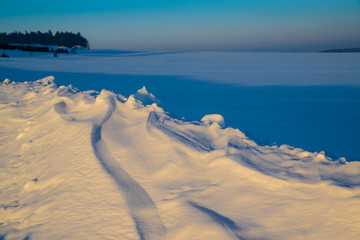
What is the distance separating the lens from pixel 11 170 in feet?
9.14

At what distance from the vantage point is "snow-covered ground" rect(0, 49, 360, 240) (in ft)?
5.58

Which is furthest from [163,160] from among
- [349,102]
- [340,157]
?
[349,102]

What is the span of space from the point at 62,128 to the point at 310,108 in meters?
4.55

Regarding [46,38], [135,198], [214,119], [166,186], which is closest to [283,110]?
[214,119]

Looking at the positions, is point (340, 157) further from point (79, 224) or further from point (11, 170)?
point (11, 170)

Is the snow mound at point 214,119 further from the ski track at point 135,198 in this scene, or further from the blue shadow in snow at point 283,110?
the ski track at point 135,198

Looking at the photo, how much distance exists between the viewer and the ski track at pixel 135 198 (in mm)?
1709

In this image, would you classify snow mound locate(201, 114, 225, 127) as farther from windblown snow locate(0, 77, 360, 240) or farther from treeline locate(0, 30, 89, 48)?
treeline locate(0, 30, 89, 48)

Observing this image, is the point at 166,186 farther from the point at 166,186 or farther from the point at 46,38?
the point at 46,38

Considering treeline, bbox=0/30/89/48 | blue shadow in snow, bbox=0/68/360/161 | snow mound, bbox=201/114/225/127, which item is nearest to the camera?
blue shadow in snow, bbox=0/68/360/161

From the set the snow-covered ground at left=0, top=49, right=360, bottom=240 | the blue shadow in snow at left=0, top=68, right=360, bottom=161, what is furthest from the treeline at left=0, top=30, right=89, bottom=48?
the snow-covered ground at left=0, top=49, right=360, bottom=240

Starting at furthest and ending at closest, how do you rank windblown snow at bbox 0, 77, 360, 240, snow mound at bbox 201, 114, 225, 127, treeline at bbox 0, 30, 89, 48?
treeline at bbox 0, 30, 89, 48, snow mound at bbox 201, 114, 225, 127, windblown snow at bbox 0, 77, 360, 240

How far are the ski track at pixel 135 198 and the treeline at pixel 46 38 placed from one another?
168 ft

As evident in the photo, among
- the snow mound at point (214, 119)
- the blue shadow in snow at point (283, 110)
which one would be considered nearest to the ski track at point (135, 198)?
the snow mound at point (214, 119)
